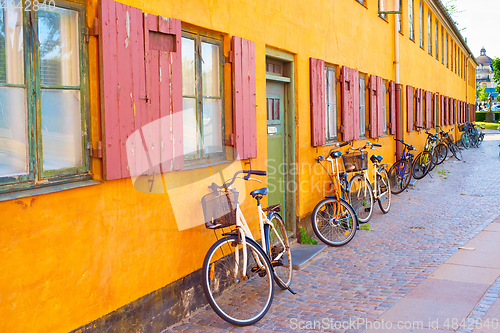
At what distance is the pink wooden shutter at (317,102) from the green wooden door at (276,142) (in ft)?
2.39

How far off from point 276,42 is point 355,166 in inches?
120

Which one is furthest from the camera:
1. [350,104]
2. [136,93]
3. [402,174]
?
[402,174]

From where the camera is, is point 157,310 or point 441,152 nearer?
point 157,310

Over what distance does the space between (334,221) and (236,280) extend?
305 centimetres

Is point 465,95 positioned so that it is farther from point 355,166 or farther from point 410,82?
point 355,166

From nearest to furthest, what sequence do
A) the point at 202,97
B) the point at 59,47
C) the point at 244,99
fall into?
1. the point at 59,47
2. the point at 202,97
3. the point at 244,99

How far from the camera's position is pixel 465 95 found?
36188 mm

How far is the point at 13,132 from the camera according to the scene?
3.16 m

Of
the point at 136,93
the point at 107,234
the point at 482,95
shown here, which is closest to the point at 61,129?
the point at 136,93

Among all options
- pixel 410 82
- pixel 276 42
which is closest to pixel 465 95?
pixel 410 82

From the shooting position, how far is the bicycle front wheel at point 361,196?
28.5ft

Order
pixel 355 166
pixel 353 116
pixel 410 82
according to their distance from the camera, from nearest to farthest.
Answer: pixel 355 166 → pixel 353 116 → pixel 410 82

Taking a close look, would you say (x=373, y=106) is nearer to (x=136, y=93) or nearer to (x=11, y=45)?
(x=136, y=93)

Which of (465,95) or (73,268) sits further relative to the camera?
(465,95)
